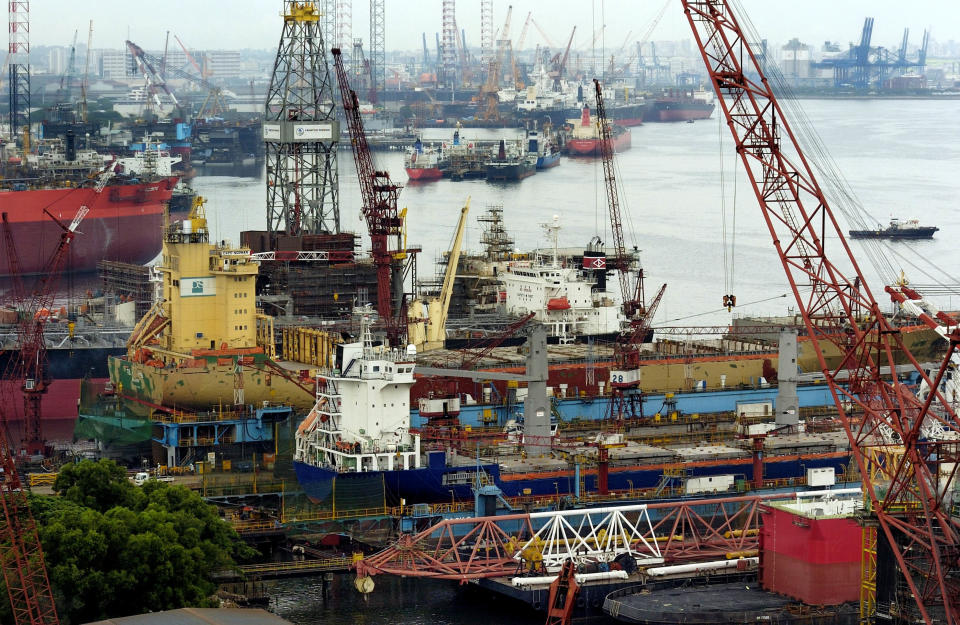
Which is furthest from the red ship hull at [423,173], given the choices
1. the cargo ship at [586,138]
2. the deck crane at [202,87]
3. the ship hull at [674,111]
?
the ship hull at [674,111]

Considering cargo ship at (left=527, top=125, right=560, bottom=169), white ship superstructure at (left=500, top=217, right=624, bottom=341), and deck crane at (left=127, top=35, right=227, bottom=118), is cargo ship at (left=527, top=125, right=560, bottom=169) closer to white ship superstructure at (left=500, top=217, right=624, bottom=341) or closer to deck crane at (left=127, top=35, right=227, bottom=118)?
deck crane at (left=127, top=35, right=227, bottom=118)

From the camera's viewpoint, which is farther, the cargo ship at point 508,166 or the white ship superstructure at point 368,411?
the cargo ship at point 508,166

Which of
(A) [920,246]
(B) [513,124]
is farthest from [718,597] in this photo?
(B) [513,124]

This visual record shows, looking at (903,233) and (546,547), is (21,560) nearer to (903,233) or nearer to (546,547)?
(546,547)

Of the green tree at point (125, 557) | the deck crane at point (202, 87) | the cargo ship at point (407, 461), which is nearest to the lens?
the green tree at point (125, 557)

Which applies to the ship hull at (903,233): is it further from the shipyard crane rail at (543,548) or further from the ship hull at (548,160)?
the shipyard crane rail at (543,548)

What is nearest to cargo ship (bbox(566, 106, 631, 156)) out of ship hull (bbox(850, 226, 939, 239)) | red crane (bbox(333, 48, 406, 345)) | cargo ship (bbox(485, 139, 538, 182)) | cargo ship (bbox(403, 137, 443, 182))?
cargo ship (bbox(485, 139, 538, 182))

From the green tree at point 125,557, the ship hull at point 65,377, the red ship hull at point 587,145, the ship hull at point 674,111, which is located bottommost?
the ship hull at point 65,377
